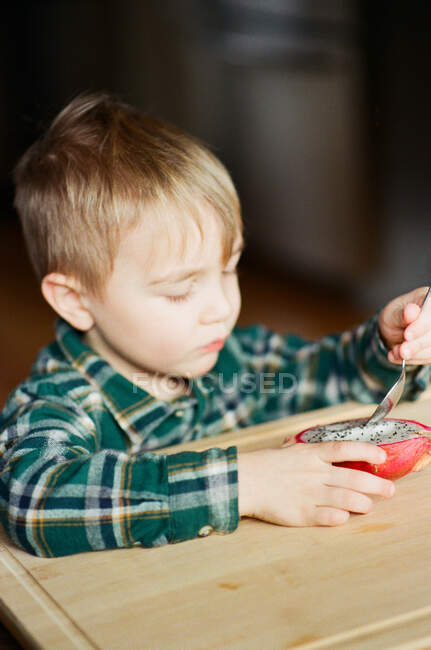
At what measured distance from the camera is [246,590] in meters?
0.56

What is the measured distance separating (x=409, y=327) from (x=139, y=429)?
32 centimetres

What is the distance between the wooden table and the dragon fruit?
0.03 m

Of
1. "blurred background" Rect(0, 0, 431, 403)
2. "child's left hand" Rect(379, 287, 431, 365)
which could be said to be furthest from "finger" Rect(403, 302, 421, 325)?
"blurred background" Rect(0, 0, 431, 403)

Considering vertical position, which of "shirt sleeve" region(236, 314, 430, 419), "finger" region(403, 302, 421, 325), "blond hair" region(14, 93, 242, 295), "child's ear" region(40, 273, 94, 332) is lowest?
"shirt sleeve" region(236, 314, 430, 419)

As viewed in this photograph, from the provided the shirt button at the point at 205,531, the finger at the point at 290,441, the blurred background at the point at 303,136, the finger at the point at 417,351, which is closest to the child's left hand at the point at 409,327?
the finger at the point at 417,351

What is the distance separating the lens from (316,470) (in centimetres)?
67

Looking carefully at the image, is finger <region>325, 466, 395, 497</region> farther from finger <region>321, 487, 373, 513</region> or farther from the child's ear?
the child's ear

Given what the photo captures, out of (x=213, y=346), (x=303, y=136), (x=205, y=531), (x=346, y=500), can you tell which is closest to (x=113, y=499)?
(x=205, y=531)

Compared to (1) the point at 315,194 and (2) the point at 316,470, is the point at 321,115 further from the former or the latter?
(2) the point at 316,470

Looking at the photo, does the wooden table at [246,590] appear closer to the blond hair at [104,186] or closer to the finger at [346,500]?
the finger at [346,500]

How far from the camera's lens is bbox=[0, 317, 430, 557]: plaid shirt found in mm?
645

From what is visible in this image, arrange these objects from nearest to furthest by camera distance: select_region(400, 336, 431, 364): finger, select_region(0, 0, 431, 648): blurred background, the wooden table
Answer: the wooden table, select_region(400, 336, 431, 364): finger, select_region(0, 0, 431, 648): blurred background

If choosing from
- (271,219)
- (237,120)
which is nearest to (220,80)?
(237,120)

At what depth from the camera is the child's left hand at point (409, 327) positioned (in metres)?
0.79
